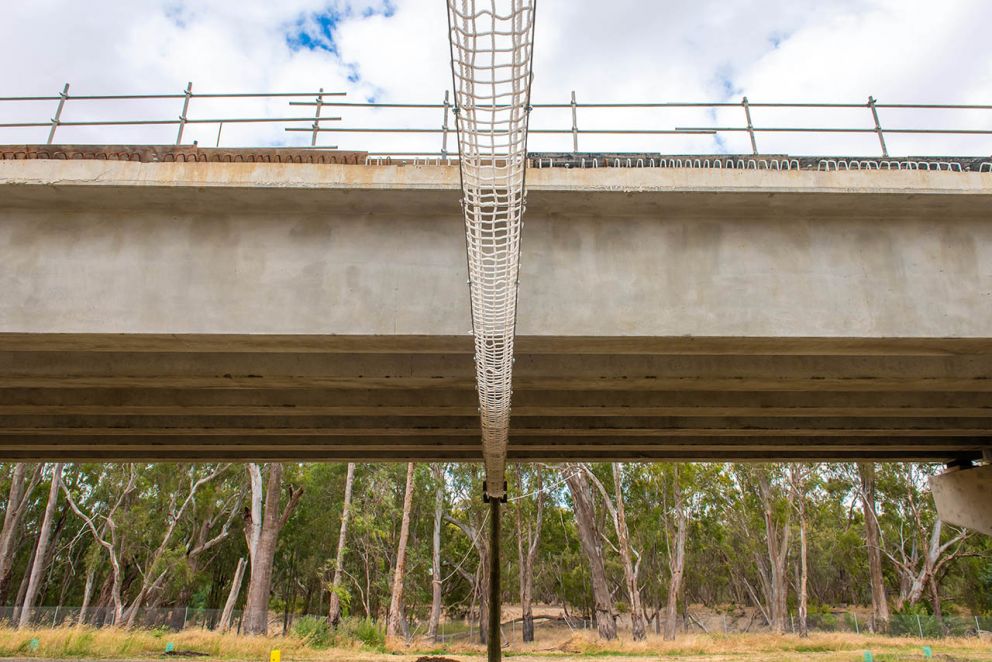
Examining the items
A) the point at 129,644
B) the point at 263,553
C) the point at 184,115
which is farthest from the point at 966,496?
the point at 263,553

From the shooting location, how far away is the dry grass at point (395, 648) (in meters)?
17.7

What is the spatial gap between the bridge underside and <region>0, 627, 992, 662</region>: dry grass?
6.56 m

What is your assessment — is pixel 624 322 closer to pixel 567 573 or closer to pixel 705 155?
pixel 705 155

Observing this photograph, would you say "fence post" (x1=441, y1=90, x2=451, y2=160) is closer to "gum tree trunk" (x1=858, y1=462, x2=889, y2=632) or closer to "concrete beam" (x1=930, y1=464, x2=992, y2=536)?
"concrete beam" (x1=930, y1=464, x2=992, y2=536)

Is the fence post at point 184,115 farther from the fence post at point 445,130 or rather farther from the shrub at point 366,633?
the shrub at point 366,633

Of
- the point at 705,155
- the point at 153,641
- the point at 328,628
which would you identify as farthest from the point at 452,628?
the point at 705,155

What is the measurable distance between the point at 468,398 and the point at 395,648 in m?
16.8

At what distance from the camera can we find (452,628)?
172 feet

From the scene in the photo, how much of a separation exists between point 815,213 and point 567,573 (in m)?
52.5

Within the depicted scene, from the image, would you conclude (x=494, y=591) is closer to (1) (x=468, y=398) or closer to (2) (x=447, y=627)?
(1) (x=468, y=398)

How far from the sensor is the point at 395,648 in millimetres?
23094

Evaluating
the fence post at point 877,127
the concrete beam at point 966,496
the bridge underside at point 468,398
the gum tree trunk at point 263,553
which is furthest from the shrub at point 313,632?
the fence post at point 877,127

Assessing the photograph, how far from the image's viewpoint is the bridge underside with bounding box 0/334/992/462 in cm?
705

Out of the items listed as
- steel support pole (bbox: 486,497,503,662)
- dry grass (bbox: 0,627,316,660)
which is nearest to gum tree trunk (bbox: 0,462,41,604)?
dry grass (bbox: 0,627,316,660)
